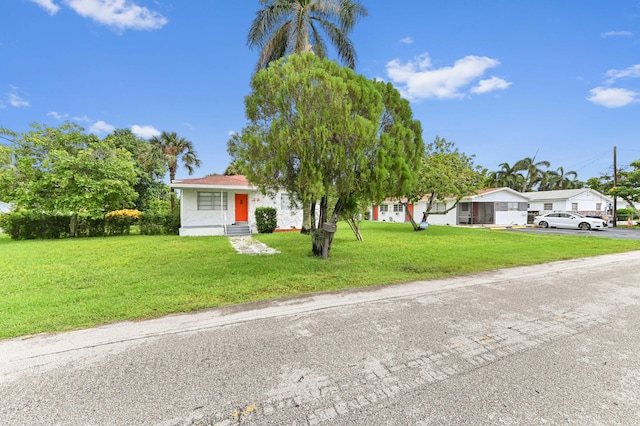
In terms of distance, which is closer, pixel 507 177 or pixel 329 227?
pixel 329 227

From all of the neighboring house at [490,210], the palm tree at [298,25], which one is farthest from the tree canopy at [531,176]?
the palm tree at [298,25]

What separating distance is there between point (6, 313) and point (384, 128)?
24.7ft

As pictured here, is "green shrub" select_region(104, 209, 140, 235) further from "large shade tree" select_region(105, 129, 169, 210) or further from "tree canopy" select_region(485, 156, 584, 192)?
"tree canopy" select_region(485, 156, 584, 192)

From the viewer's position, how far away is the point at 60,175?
12.9m

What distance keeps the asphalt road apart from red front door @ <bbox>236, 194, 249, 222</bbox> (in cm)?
1249

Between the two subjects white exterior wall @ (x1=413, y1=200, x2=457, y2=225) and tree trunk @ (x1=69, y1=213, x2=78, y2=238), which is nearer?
tree trunk @ (x1=69, y1=213, x2=78, y2=238)

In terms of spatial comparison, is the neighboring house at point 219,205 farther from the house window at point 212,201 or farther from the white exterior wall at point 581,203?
the white exterior wall at point 581,203

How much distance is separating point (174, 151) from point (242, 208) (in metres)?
12.9

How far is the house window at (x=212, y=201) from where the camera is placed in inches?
594

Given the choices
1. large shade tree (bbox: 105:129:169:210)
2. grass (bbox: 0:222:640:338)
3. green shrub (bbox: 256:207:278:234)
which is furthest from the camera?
large shade tree (bbox: 105:129:169:210)

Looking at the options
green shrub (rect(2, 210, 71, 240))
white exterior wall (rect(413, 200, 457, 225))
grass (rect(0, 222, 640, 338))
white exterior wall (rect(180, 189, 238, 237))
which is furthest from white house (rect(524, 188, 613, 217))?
green shrub (rect(2, 210, 71, 240))

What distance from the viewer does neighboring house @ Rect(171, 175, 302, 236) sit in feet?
47.4

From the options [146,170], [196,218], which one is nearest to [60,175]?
[196,218]

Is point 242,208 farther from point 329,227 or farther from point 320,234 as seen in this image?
point 329,227
